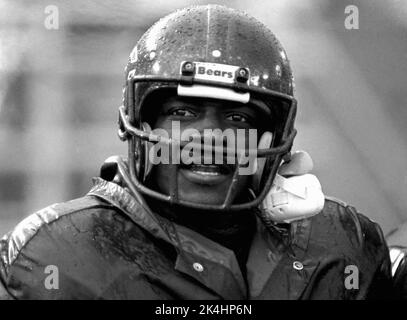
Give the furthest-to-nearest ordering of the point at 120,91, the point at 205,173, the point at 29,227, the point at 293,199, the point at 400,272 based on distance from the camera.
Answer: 1. the point at 120,91
2. the point at 400,272
3. the point at 293,199
4. the point at 205,173
5. the point at 29,227

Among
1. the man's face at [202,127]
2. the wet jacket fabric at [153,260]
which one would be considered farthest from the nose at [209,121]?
the wet jacket fabric at [153,260]

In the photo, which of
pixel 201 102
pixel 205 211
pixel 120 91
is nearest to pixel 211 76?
pixel 201 102

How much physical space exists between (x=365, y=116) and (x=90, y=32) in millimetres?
1344

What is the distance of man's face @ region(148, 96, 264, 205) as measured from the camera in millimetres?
2273

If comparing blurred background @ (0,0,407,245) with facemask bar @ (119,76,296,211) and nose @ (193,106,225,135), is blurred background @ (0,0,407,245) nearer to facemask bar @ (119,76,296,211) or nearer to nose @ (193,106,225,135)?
facemask bar @ (119,76,296,211)

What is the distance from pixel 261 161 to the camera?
7.98 ft

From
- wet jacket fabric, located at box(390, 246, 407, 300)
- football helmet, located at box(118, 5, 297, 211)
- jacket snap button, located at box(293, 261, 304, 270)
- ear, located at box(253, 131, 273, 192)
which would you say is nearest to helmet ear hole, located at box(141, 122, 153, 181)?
football helmet, located at box(118, 5, 297, 211)

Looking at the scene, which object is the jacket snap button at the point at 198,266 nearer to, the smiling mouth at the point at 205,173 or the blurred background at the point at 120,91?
the smiling mouth at the point at 205,173

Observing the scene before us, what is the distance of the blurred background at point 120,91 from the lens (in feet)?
13.2

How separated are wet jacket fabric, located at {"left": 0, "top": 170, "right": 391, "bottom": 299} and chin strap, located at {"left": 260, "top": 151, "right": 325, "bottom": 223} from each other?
0.06 m

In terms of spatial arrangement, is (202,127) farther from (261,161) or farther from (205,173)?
(261,161)

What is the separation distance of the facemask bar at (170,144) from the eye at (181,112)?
0.26ft

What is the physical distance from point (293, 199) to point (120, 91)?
197cm

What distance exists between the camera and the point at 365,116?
4383mm
